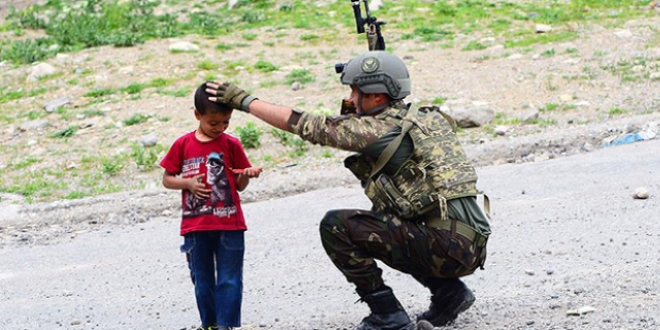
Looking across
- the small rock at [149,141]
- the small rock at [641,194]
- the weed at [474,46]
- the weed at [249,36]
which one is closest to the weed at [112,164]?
the small rock at [149,141]

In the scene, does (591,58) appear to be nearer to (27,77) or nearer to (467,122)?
(467,122)

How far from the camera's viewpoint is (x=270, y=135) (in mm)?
11016

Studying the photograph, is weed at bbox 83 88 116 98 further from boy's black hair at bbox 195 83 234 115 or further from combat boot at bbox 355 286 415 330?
combat boot at bbox 355 286 415 330

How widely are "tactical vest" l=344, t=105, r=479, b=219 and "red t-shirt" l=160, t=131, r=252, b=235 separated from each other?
2.20 feet

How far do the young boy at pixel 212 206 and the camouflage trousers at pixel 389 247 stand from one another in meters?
0.46

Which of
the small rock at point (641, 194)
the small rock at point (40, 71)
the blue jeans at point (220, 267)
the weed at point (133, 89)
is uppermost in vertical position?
the blue jeans at point (220, 267)

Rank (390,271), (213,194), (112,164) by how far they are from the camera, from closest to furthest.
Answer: (213,194) < (390,271) < (112,164)

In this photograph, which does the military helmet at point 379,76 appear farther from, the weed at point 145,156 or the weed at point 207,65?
the weed at point 207,65

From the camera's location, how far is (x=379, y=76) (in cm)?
464

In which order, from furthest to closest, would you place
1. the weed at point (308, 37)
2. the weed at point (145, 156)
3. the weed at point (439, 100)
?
1. the weed at point (308, 37)
2. the weed at point (439, 100)
3. the weed at point (145, 156)

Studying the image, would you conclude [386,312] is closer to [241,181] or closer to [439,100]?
[241,181]

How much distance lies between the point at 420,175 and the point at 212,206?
991 mm

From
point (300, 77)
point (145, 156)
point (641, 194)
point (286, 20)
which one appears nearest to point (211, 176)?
point (641, 194)

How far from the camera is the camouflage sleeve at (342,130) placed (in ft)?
14.8
